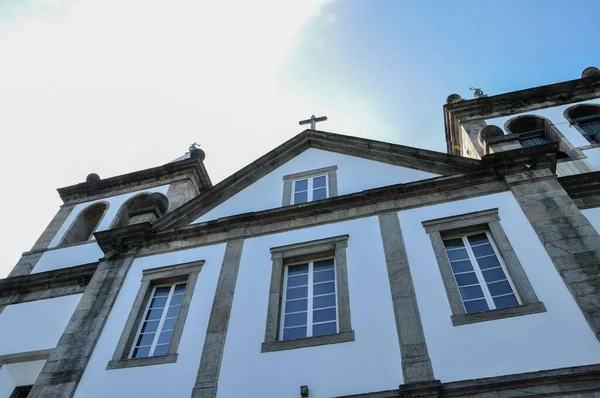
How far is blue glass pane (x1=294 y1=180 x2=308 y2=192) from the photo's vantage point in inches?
486

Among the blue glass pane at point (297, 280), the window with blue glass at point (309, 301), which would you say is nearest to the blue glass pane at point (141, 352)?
the window with blue glass at point (309, 301)

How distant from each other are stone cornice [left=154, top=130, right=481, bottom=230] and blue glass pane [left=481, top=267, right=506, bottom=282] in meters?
2.72

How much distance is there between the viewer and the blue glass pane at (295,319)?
A: 8.82 metres

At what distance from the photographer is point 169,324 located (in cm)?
954

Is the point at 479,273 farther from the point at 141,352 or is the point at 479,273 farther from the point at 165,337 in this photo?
the point at 141,352

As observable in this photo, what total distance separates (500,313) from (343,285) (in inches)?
103

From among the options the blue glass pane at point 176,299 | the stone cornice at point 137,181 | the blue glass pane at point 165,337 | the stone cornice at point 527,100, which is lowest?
the blue glass pane at point 165,337

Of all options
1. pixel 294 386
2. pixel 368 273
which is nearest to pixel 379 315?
pixel 368 273

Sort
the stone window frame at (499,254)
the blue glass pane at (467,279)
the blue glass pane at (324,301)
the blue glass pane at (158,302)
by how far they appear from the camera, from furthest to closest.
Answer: the blue glass pane at (158,302)
the blue glass pane at (324,301)
the blue glass pane at (467,279)
the stone window frame at (499,254)

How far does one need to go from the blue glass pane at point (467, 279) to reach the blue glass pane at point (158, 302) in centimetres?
566

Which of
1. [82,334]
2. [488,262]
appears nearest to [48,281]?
[82,334]

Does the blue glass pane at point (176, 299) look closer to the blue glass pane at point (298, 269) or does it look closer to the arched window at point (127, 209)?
the blue glass pane at point (298, 269)

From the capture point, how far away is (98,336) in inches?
372

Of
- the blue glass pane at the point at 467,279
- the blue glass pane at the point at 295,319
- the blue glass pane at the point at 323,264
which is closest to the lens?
the blue glass pane at the point at 467,279
